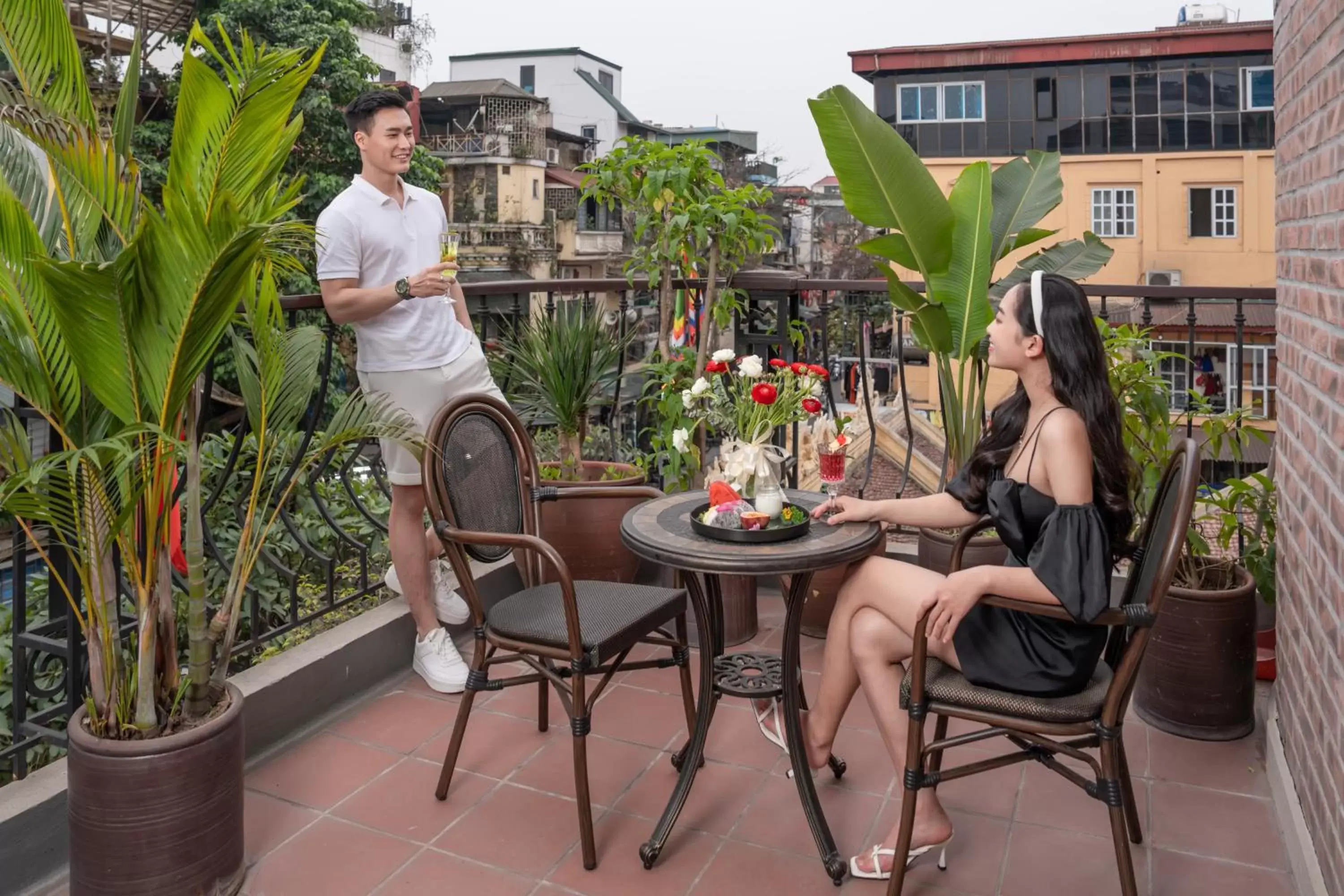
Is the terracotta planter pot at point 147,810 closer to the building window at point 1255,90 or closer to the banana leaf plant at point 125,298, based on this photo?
the banana leaf plant at point 125,298

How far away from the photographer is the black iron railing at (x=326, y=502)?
7.79 feet

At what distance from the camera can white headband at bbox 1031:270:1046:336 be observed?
84.4 inches

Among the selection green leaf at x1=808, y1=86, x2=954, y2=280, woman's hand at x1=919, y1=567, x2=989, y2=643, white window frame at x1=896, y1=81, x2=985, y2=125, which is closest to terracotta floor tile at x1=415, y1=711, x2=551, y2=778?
woman's hand at x1=919, y1=567, x2=989, y2=643

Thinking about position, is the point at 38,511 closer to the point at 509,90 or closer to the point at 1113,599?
the point at 1113,599

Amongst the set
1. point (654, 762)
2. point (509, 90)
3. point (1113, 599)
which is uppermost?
point (509, 90)

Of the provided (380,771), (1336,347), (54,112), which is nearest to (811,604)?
(380,771)

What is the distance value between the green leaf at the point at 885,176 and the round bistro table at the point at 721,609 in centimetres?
131

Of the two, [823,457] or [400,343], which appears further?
[400,343]

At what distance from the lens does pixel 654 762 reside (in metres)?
2.78

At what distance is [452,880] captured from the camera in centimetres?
224

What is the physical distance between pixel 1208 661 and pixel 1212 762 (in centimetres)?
26

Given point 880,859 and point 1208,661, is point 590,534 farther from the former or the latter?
point 1208,661

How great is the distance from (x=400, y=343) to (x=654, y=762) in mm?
1385

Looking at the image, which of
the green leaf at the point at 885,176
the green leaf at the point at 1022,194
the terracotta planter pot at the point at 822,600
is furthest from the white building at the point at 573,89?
the terracotta planter pot at the point at 822,600
